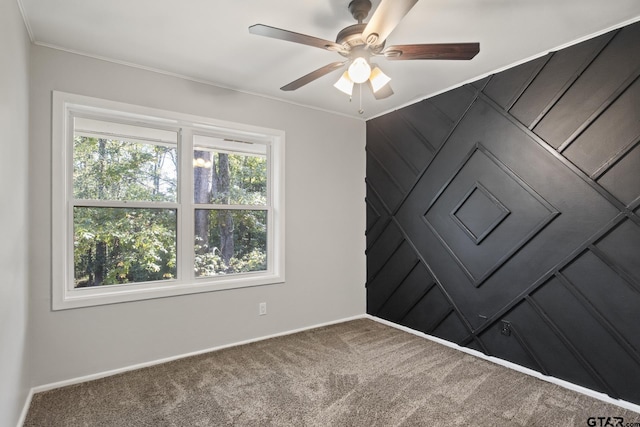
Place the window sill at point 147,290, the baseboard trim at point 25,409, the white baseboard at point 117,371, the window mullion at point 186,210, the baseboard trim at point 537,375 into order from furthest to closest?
1. the window mullion at point 186,210
2. the window sill at point 147,290
3. the white baseboard at point 117,371
4. the baseboard trim at point 537,375
5. the baseboard trim at point 25,409

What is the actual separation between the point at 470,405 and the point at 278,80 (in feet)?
9.61

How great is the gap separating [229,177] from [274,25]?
1573 millimetres

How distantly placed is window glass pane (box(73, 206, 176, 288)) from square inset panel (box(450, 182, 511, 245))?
262cm

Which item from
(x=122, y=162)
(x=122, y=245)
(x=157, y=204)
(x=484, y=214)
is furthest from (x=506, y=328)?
(x=122, y=162)

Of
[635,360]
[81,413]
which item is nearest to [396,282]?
[635,360]

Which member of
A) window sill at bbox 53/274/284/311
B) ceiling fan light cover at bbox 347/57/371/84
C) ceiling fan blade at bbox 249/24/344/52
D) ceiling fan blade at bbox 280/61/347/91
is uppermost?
ceiling fan blade at bbox 249/24/344/52

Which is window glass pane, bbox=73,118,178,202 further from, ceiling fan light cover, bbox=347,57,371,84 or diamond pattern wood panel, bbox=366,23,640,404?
diamond pattern wood panel, bbox=366,23,640,404

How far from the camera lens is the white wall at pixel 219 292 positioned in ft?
7.72

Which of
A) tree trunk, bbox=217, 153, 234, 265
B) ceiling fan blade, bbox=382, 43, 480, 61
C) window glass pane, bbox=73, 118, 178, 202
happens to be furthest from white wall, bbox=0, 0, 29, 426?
ceiling fan blade, bbox=382, 43, 480, 61

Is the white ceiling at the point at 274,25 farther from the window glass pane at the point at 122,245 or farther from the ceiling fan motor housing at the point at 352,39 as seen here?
the window glass pane at the point at 122,245

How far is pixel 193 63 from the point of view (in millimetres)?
2650

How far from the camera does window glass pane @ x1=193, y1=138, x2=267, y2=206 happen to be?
3.12 meters

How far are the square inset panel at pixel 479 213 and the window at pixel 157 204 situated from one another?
176 centimetres

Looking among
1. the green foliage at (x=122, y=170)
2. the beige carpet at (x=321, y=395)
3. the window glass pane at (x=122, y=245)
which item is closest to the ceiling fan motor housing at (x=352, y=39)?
the green foliage at (x=122, y=170)
